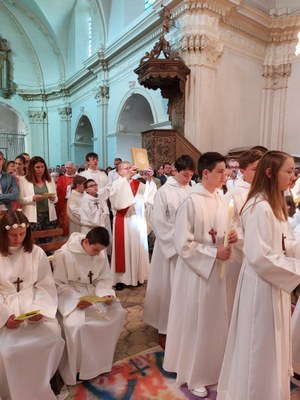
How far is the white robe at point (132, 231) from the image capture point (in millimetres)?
4717

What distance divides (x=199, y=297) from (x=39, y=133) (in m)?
19.0

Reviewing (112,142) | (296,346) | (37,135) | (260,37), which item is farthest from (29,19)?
(296,346)

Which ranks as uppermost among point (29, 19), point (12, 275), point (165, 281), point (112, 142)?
point (29, 19)

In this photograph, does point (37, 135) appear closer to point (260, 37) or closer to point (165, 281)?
point (260, 37)

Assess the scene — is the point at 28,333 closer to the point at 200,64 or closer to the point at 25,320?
the point at 25,320

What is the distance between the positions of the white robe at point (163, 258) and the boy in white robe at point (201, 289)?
1.94 feet

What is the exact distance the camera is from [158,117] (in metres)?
10.2

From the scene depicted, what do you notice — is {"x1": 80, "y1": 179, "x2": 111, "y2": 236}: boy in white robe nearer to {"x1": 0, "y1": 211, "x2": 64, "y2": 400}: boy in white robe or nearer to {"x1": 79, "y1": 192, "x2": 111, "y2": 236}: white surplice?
{"x1": 79, "y1": 192, "x2": 111, "y2": 236}: white surplice

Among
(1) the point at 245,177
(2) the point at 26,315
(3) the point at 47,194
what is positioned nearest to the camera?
(2) the point at 26,315

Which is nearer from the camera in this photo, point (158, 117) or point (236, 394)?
point (236, 394)

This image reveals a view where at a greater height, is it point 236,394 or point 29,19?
point 29,19

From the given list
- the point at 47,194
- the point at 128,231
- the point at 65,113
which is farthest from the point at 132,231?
the point at 65,113

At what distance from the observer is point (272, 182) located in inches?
77.0

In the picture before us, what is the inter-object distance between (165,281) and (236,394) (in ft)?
4.48
